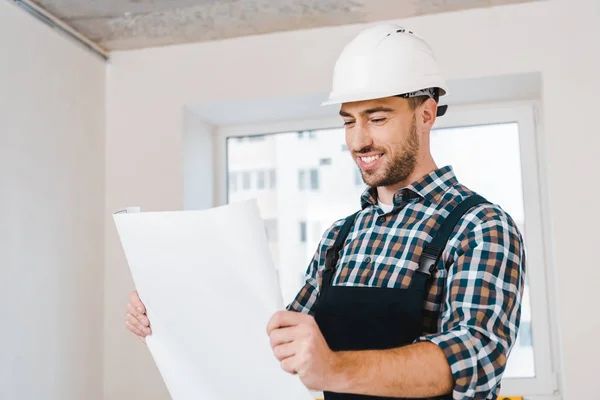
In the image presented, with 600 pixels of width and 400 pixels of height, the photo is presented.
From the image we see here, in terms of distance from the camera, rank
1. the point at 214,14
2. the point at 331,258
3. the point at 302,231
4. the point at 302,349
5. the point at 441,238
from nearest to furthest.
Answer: the point at 302,349 < the point at 441,238 < the point at 331,258 < the point at 214,14 < the point at 302,231

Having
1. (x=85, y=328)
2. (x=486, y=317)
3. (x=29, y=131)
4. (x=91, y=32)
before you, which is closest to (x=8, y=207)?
(x=29, y=131)

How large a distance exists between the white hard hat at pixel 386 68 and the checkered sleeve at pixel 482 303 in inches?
12.0

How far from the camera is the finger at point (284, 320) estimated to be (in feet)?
3.10

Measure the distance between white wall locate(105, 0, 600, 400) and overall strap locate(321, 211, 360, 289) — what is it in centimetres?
114

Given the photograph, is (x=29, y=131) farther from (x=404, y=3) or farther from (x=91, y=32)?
(x=404, y=3)

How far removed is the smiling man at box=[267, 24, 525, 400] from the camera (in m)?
0.98

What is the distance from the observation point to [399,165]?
1334mm

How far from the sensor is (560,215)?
235 centimetres

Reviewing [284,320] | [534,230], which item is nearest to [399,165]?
[284,320]

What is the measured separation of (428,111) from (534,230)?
4.87 feet

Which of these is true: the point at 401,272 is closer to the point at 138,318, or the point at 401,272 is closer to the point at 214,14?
the point at 138,318

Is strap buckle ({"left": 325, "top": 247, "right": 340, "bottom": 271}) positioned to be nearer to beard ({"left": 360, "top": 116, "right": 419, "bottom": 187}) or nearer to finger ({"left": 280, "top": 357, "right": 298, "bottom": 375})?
beard ({"left": 360, "top": 116, "right": 419, "bottom": 187})

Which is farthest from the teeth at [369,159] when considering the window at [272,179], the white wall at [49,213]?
the window at [272,179]

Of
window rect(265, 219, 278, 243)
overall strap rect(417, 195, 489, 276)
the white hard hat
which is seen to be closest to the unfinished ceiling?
window rect(265, 219, 278, 243)
